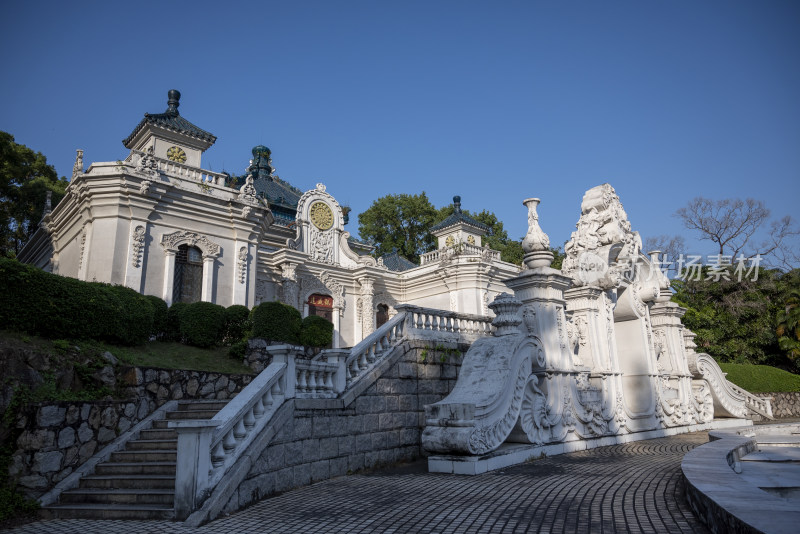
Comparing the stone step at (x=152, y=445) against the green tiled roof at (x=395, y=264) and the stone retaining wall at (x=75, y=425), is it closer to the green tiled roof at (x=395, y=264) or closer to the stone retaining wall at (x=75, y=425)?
the stone retaining wall at (x=75, y=425)

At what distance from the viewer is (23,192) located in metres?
28.3

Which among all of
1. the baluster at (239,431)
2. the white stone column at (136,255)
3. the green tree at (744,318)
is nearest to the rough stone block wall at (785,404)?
the green tree at (744,318)

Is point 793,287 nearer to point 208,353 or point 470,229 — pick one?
point 470,229

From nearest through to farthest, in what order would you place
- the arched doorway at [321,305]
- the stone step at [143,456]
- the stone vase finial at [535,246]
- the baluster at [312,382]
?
1. the stone step at [143,456]
2. the baluster at [312,382]
3. the stone vase finial at [535,246]
4. the arched doorway at [321,305]

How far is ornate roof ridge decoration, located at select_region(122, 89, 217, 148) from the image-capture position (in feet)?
70.6

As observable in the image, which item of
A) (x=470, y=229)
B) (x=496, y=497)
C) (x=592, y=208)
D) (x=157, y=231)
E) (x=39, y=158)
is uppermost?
(x=39, y=158)

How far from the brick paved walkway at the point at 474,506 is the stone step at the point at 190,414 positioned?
8.51 feet

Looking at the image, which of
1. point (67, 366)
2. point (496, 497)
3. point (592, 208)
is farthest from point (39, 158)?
point (496, 497)

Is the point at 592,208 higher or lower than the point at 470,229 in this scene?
lower

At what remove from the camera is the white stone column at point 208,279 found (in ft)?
61.0

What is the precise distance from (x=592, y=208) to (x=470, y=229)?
19.4 meters

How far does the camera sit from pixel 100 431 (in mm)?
7703

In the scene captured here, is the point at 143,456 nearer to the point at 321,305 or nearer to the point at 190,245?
the point at 190,245

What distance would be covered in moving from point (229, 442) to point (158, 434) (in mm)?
2659
